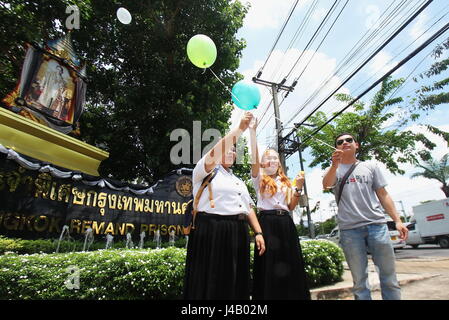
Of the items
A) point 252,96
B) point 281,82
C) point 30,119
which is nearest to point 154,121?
point 30,119

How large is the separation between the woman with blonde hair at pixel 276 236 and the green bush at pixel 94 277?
1837mm

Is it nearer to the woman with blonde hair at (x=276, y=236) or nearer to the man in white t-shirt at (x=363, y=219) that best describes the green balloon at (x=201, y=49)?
the woman with blonde hair at (x=276, y=236)

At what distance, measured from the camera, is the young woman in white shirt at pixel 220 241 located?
1.75 m

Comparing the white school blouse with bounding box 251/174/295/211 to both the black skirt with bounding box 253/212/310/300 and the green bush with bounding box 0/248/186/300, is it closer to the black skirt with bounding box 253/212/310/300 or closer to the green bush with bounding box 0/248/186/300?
the black skirt with bounding box 253/212/310/300

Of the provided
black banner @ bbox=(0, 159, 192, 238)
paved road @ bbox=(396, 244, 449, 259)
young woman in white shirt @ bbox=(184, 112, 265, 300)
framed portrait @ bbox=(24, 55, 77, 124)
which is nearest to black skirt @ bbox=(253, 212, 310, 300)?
young woman in white shirt @ bbox=(184, 112, 265, 300)

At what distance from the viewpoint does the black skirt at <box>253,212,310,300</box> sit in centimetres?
212

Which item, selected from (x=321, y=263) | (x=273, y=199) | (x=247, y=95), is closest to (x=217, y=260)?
(x=273, y=199)

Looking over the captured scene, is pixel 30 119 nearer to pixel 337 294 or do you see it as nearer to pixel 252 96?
pixel 252 96

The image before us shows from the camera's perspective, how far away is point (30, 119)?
21.7ft

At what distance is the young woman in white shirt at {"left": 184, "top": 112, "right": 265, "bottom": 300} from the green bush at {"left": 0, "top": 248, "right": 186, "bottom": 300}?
2.07m

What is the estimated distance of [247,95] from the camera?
3.10 metres

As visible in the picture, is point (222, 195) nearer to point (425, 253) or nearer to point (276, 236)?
point (276, 236)

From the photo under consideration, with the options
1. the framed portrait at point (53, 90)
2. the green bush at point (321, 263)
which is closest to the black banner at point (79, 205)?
the framed portrait at point (53, 90)
